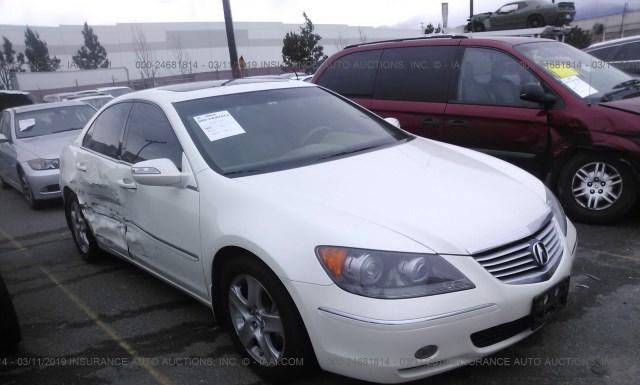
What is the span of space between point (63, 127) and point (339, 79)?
4.67 metres

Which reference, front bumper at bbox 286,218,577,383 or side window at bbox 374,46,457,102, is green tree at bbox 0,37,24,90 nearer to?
side window at bbox 374,46,457,102

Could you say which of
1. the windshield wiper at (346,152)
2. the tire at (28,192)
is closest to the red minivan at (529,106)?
the windshield wiper at (346,152)

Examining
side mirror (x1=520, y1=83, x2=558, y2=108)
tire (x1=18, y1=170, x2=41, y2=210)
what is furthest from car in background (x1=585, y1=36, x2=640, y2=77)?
tire (x1=18, y1=170, x2=41, y2=210)

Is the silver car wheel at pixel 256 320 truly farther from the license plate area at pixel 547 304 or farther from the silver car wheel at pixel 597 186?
the silver car wheel at pixel 597 186

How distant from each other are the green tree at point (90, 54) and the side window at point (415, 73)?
5148 centimetres

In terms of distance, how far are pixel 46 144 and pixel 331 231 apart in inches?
266

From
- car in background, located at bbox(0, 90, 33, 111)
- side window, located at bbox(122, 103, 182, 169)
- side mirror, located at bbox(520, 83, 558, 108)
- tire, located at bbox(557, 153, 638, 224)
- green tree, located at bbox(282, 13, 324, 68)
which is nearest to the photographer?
side window, located at bbox(122, 103, 182, 169)

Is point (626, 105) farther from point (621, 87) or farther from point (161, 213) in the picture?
point (161, 213)

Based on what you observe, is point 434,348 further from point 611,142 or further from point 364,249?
point 611,142

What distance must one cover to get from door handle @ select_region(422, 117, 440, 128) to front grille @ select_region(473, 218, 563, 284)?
2.91m

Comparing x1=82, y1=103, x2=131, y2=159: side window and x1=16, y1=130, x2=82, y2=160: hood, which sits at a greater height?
x1=82, y1=103, x2=131, y2=159: side window

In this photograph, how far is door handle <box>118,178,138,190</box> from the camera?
3.63 meters

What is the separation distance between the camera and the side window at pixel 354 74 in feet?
19.9

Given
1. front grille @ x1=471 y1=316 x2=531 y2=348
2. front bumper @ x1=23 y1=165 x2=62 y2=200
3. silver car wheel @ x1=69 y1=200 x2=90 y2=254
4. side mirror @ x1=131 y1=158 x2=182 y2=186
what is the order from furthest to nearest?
front bumper @ x1=23 y1=165 x2=62 y2=200, silver car wheel @ x1=69 y1=200 x2=90 y2=254, side mirror @ x1=131 y1=158 x2=182 y2=186, front grille @ x1=471 y1=316 x2=531 y2=348
